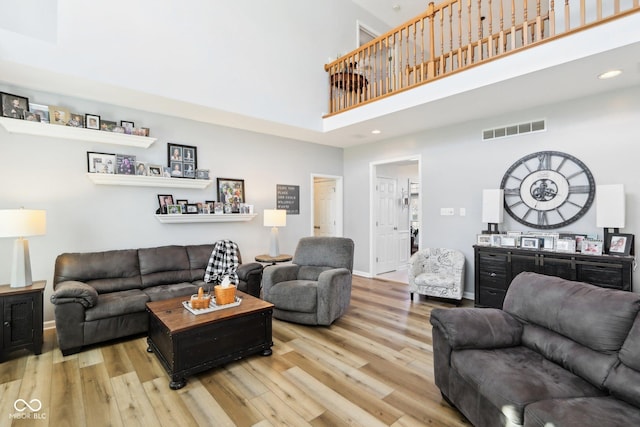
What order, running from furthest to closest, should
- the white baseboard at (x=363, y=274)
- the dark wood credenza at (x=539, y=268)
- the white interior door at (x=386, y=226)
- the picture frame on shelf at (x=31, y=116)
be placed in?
1. the white interior door at (x=386, y=226)
2. the white baseboard at (x=363, y=274)
3. the picture frame on shelf at (x=31, y=116)
4. the dark wood credenza at (x=539, y=268)

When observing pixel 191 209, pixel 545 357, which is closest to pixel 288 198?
pixel 191 209

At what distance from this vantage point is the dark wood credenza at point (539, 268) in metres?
3.11

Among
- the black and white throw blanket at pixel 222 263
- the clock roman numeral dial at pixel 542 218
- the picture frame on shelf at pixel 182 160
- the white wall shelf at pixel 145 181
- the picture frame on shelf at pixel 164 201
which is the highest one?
the picture frame on shelf at pixel 182 160

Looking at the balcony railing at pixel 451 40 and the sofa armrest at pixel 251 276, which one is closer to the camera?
the balcony railing at pixel 451 40

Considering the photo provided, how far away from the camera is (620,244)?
10.6 ft

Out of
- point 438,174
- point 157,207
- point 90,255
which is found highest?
point 438,174

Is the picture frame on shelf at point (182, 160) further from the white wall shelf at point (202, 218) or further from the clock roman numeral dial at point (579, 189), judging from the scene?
the clock roman numeral dial at point (579, 189)

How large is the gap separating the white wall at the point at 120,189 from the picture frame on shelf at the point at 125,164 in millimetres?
103

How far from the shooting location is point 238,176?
4957 millimetres

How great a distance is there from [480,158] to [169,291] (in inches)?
179

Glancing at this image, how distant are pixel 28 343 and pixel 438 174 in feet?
17.8

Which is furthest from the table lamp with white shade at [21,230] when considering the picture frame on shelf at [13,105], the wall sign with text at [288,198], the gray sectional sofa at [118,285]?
the wall sign with text at [288,198]

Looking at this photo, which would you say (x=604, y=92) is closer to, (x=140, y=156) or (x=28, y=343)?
(x=140, y=156)

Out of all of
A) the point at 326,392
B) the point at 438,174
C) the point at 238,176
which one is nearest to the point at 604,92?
the point at 438,174
